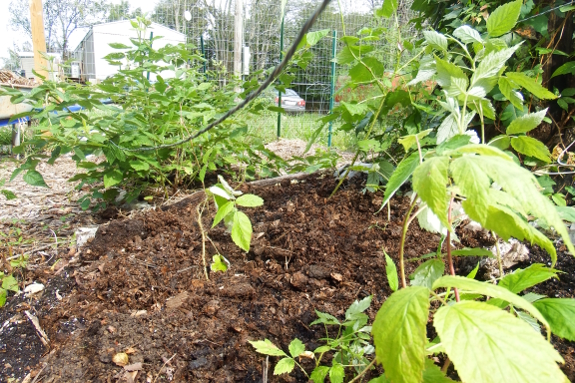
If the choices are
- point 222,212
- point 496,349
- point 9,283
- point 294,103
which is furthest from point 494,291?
point 294,103

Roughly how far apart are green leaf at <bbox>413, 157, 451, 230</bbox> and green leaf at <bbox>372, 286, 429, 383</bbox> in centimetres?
11

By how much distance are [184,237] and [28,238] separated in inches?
43.7

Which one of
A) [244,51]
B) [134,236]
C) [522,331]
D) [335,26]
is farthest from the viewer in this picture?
[335,26]

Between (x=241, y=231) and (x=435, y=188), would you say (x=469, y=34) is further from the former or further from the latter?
(x=241, y=231)

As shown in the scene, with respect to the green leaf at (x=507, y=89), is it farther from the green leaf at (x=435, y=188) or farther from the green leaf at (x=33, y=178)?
the green leaf at (x=33, y=178)

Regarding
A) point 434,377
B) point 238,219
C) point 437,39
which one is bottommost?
point 434,377

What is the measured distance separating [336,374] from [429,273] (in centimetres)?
29

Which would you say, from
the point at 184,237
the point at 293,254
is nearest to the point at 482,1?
the point at 293,254

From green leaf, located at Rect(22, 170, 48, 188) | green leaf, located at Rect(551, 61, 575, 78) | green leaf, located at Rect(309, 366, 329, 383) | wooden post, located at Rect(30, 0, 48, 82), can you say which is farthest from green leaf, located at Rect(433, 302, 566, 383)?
wooden post, located at Rect(30, 0, 48, 82)

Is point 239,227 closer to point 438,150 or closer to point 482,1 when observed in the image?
point 438,150

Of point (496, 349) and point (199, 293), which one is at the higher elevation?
point (496, 349)

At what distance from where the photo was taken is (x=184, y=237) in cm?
169

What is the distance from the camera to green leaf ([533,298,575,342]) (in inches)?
23.8

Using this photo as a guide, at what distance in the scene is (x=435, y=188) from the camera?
449 millimetres
